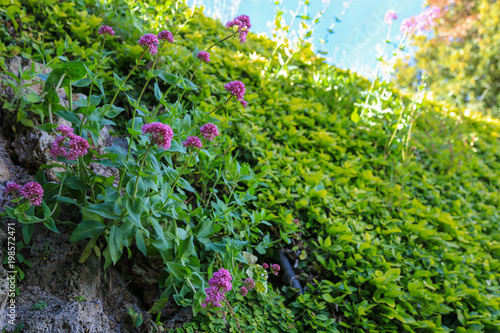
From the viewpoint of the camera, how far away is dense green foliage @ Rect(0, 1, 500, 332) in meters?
2.49

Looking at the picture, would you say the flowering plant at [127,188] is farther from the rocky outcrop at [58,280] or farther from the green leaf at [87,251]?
the rocky outcrop at [58,280]

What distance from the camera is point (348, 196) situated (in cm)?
325

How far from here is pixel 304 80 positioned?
15.4 feet

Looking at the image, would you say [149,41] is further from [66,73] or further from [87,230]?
[87,230]

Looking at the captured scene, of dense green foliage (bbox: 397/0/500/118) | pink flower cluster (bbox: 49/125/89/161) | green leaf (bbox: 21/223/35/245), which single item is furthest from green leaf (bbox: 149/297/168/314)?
dense green foliage (bbox: 397/0/500/118)

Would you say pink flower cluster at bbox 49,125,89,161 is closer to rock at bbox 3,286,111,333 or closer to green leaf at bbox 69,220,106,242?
green leaf at bbox 69,220,106,242

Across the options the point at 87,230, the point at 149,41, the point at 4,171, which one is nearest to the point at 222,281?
the point at 87,230

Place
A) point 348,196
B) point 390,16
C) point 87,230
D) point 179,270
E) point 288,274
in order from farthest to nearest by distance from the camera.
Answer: point 390,16 < point 348,196 < point 288,274 < point 179,270 < point 87,230

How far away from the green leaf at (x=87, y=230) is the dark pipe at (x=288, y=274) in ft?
4.40

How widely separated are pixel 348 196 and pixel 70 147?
2.42 metres

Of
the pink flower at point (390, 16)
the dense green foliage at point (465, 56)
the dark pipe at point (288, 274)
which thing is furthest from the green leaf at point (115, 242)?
the dense green foliage at point (465, 56)

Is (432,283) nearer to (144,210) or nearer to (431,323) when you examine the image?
(431,323)

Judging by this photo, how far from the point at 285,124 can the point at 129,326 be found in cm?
248

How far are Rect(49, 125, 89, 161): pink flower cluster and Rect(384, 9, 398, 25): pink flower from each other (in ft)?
13.3
